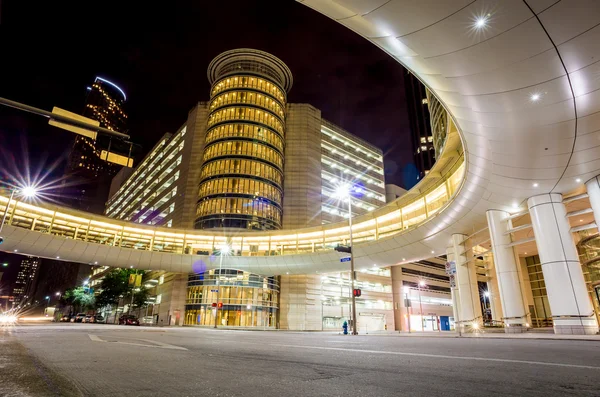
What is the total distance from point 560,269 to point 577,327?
2831mm

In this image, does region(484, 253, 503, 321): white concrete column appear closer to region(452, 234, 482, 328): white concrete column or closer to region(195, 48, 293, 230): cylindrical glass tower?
region(452, 234, 482, 328): white concrete column

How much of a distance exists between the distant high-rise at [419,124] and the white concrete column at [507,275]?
77582 millimetres

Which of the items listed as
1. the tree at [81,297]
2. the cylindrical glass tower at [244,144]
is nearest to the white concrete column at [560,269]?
the cylindrical glass tower at [244,144]

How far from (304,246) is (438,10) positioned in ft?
127

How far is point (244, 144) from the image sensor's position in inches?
2344

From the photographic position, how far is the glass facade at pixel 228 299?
4769 cm

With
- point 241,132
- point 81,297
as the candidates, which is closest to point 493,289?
point 241,132

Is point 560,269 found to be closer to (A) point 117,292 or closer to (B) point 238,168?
(B) point 238,168

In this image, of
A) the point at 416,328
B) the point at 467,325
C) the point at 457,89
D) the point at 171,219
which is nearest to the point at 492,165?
the point at 457,89

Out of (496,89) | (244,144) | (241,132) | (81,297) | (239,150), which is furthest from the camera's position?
(81,297)

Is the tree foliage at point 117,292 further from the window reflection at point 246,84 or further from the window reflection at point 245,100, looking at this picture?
the window reflection at point 246,84

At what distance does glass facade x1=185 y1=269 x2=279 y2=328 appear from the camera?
156ft

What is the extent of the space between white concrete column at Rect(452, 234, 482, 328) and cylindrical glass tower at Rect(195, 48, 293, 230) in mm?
33202

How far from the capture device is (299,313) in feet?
171
